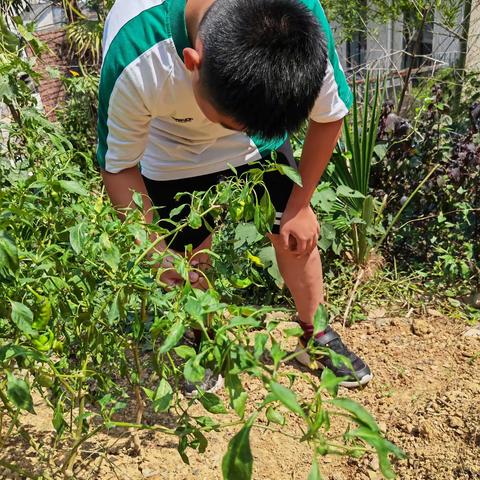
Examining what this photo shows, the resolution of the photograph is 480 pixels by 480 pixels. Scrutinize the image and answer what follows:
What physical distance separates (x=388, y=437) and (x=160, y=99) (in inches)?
48.4

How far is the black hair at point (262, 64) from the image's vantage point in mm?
1203

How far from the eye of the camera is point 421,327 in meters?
2.44

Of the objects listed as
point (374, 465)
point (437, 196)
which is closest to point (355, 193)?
point (437, 196)

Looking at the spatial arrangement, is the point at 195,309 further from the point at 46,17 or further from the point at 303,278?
the point at 46,17

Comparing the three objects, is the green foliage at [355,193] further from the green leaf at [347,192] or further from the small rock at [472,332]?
the small rock at [472,332]

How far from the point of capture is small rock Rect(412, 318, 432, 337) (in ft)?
7.97

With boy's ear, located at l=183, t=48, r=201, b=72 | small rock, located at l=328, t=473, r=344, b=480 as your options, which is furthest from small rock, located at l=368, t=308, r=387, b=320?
boy's ear, located at l=183, t=48, r=201, b=72

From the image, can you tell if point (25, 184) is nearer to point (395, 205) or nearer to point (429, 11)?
point (395, 205)

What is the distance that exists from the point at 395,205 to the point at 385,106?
1.46 feet

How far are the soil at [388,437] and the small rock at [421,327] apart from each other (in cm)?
10

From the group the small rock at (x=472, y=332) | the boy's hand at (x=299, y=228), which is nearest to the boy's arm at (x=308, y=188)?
the boy's hand at (x=299, y=228)

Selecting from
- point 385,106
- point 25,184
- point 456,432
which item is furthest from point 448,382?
point 25,184

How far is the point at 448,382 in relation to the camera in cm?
214

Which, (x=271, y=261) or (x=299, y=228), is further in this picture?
(x=271, y=261)
